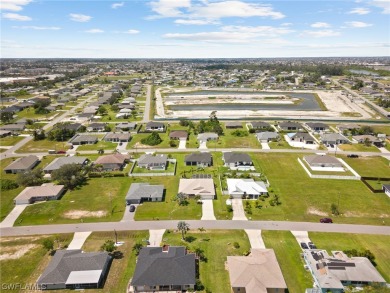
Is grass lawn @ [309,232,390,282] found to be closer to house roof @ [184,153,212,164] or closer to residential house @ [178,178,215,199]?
residential house @ [178,178,215,199]

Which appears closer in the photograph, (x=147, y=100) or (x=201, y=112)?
(x=201, y=112)

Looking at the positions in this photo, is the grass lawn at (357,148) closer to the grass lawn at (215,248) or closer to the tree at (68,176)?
the grass lawn at (215,248)

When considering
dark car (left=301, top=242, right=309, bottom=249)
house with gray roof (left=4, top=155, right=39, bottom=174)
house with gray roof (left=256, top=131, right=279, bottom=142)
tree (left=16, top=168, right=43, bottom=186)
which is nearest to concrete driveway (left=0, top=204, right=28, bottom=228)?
tree (left=16, top=168, right=43, bottom=186)

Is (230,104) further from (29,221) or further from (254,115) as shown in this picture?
(29,221)

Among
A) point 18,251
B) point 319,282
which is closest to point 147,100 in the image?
point 18,251

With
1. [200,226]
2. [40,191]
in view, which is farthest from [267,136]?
[40,191]

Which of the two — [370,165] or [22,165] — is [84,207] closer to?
[22,165]

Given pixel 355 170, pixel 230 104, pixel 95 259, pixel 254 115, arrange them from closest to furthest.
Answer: pixel 95 259, pixel 355 170, pixel 254 115, pixel 230 104
